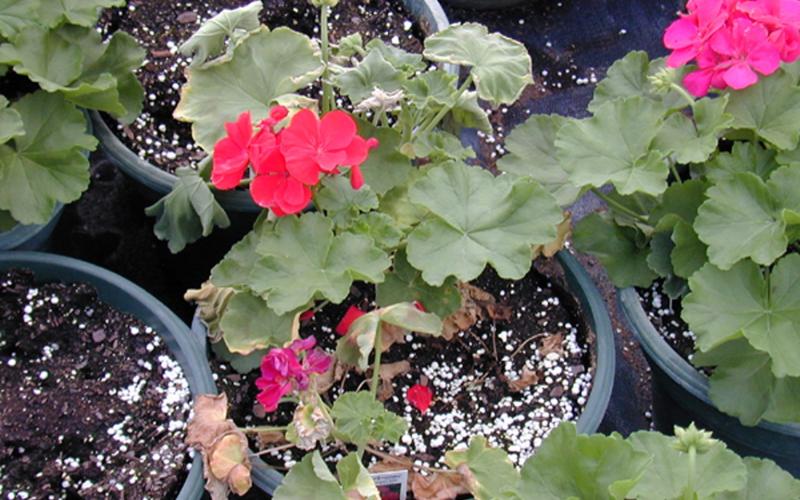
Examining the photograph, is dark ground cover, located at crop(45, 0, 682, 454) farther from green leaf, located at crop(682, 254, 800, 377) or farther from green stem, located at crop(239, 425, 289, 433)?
green leaf, located at crop(682, 254, 800, 377)

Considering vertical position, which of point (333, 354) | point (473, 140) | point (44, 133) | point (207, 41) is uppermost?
point (207, 41)

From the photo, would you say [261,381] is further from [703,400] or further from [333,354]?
[703,400]

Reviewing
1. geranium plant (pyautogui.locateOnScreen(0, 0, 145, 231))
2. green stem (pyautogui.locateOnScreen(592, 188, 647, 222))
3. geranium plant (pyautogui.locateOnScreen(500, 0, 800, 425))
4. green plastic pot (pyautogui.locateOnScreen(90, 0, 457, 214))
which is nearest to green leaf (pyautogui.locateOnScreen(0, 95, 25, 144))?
geranium plant (pyautogui.locateOnScreen(0, 0, 145, 231))

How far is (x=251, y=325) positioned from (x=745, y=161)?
868 mm

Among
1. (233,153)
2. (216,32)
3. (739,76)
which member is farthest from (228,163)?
(739,76)

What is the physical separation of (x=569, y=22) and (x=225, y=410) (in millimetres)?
1702

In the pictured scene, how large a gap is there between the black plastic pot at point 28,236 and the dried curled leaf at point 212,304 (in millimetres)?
349

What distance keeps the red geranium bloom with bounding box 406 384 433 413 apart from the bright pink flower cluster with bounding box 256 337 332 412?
0.77 feet

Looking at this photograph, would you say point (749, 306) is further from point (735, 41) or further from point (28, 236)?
point (28, 236)

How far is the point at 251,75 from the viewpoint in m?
1.91

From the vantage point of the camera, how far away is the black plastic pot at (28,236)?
205cm

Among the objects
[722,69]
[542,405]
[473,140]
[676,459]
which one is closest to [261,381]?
[542,405]

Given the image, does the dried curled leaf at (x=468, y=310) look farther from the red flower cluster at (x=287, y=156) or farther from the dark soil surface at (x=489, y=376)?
the red flower cluster at (x=287, y=156)

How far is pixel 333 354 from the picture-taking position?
1861mm
